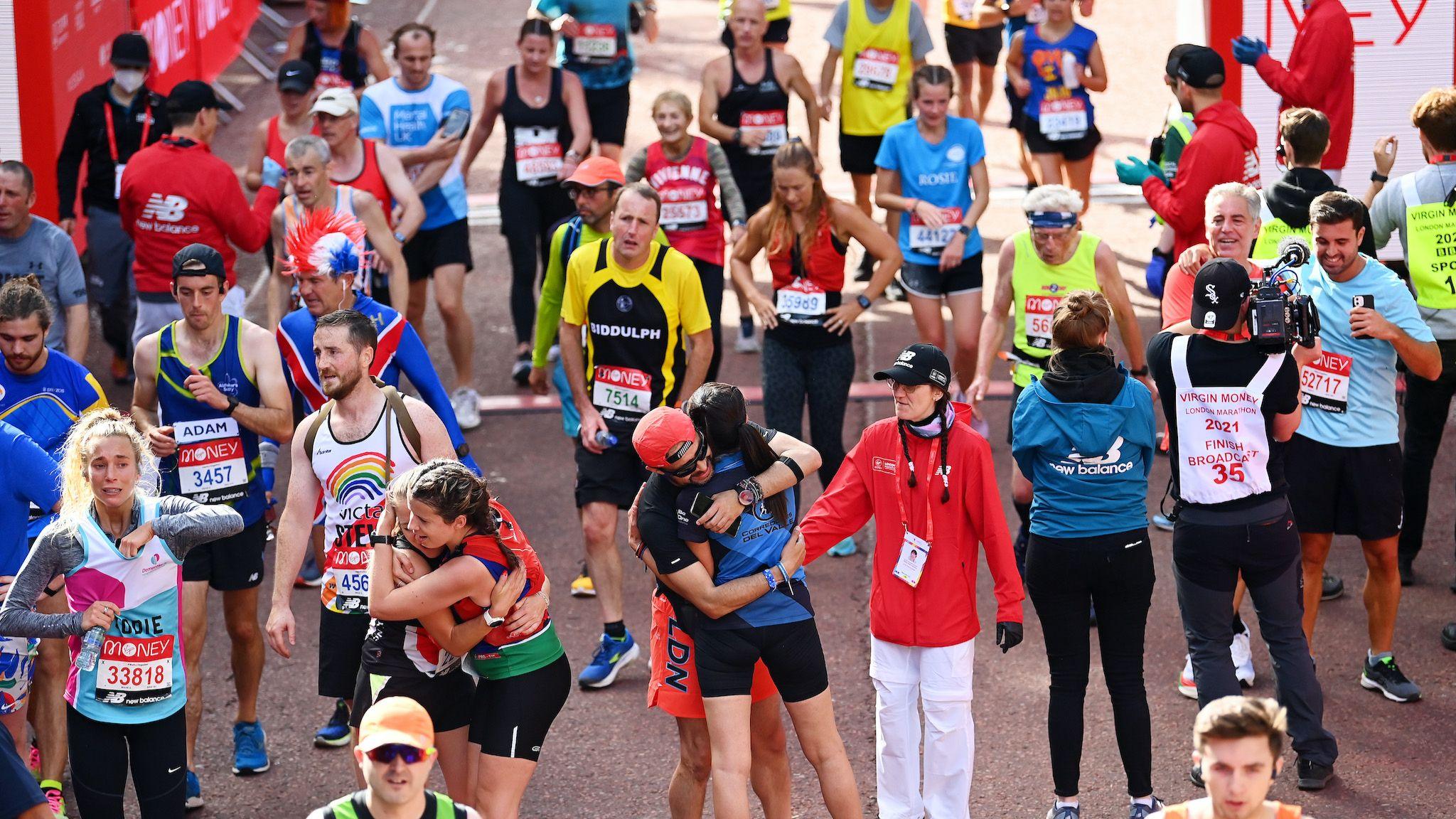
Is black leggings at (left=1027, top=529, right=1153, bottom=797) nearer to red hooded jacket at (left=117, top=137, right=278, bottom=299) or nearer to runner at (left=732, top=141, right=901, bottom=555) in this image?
runner at (left=732, top=141, right=901, bottom=555)

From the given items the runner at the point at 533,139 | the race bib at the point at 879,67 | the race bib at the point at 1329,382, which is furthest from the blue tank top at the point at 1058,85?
the race bib at the point at 1329,382

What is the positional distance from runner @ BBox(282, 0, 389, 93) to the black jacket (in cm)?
124

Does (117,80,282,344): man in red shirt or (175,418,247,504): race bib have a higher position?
(117,80,282,344): man in red shirt

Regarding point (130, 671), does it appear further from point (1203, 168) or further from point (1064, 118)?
point (1064, 118)

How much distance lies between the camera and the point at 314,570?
7.92 metres

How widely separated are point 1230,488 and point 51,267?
5.38 metres

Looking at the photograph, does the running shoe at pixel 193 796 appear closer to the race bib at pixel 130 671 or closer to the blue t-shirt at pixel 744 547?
the race bib at pixel 130 671

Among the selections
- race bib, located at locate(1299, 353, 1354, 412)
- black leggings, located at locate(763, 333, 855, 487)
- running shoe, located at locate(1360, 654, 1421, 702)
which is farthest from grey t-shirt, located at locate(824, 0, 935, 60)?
running shoe, located at locate(1360, 654, 1421, 702)

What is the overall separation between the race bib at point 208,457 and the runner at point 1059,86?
6.08 meters

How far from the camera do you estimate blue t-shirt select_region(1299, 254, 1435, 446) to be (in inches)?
250

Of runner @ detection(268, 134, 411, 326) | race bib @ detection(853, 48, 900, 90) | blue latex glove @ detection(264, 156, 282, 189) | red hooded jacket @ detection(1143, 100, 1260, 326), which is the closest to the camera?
runner @ detection(268, 134, 411, 326)

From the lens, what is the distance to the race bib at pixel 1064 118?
10461mm

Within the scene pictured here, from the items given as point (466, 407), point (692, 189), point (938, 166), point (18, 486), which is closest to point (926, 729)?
point (18, 486)

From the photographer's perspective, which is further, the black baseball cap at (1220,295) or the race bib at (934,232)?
the race bib at (934,232)
